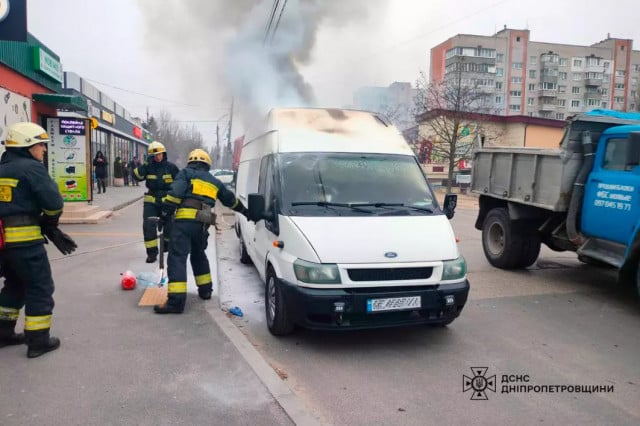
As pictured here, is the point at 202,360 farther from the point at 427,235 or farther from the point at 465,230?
the point at 465,230

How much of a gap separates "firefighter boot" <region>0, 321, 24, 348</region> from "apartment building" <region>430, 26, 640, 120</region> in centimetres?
6603

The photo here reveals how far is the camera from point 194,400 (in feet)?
11.0

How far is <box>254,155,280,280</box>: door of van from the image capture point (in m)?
5.00

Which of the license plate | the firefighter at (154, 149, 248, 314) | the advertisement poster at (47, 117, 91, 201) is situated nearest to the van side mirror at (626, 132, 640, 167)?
the license plate

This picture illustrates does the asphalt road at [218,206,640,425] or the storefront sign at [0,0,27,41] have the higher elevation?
the storefront sign at [0,0,27,41]

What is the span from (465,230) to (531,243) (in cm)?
582

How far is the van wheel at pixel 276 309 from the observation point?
14.9 feet

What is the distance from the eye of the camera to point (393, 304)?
4.28m

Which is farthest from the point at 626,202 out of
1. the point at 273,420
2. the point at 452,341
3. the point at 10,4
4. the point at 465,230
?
the point at 10,4

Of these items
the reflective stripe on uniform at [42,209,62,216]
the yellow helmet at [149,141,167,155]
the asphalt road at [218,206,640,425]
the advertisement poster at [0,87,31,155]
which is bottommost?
the asphalt road at [218,206,640,425]

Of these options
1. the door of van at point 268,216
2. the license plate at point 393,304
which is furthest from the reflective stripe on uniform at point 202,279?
the license plate at point 393,304

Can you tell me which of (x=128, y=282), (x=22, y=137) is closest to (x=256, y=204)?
(x=22, y=137)

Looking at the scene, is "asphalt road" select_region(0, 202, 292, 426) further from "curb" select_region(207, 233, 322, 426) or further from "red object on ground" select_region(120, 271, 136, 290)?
"red object on ground" select_region(120, 271, 136, 290)

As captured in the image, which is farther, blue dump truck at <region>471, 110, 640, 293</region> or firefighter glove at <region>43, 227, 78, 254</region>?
blue dump truck at <region>471, 110, 640, 293</region>
